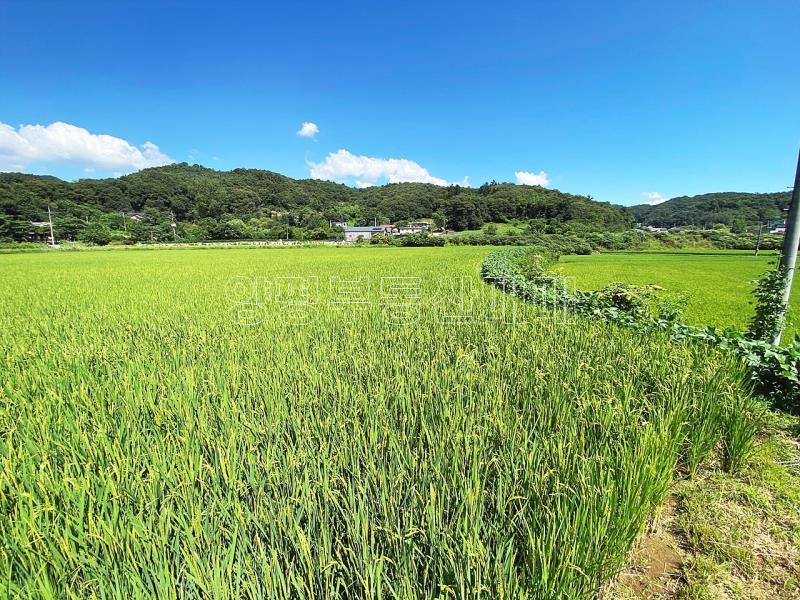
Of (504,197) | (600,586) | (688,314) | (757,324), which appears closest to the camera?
(600,586)

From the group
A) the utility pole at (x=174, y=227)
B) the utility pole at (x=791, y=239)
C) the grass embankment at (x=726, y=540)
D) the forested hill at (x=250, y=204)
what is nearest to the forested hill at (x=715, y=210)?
the forested hill at (x=250, y=204)

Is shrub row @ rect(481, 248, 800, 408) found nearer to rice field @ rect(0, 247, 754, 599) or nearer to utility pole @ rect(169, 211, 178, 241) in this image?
rice field @ rect(0, 247, 754, 599)

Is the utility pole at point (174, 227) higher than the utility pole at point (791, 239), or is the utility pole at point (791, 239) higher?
the utility pole at point (174, 227)

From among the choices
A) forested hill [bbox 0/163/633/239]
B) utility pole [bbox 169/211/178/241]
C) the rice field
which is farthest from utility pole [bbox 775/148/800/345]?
utility pole [bbox 169/211/178/241]

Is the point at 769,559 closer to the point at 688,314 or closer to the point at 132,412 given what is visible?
the point at 132,412

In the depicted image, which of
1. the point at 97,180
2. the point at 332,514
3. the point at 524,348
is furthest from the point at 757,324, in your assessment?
the point at 97,180

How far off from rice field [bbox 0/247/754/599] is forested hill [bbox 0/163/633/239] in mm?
61864

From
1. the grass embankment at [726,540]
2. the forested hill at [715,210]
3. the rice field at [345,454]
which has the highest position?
the forested hill at [715,210]

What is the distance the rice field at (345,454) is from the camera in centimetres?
130

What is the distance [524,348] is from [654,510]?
6.65 ft

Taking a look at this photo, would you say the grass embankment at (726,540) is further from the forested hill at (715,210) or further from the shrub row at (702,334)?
the forested hill at (715,210)

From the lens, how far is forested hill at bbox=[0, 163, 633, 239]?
5962 cm

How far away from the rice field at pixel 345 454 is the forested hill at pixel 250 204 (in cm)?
6186

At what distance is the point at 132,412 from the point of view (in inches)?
Answer: 103
